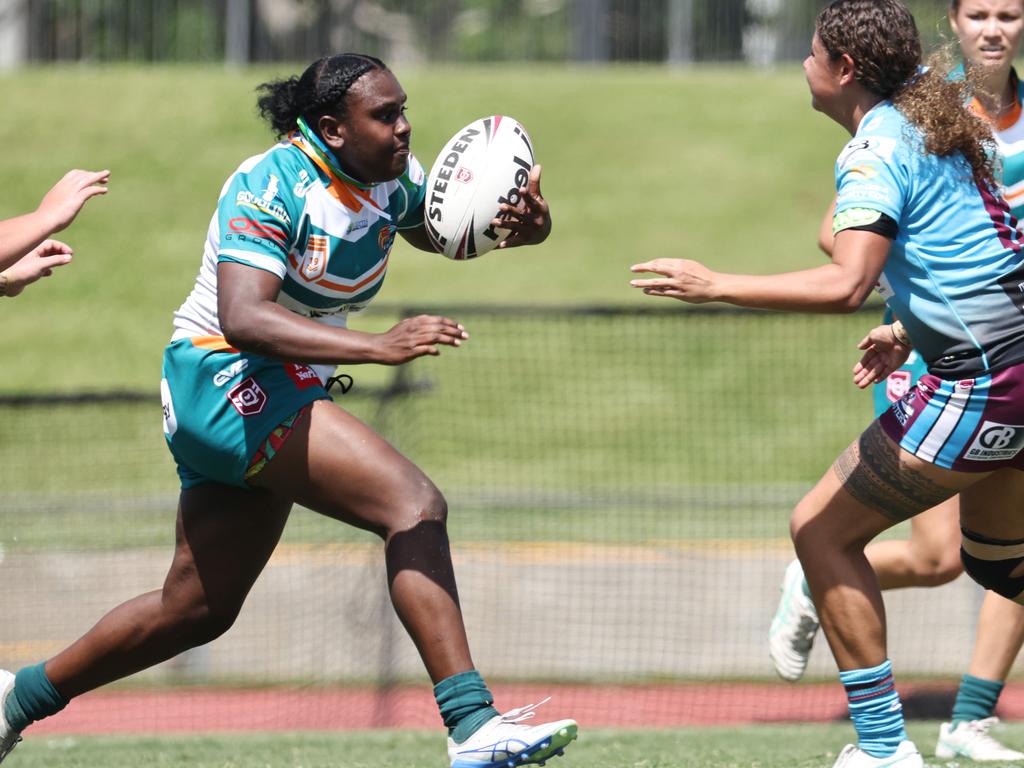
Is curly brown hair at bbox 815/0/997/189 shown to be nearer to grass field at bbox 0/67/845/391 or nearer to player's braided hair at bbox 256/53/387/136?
player's braided hair at bbox 256/53/387/136

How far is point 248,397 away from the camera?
13.1 ft

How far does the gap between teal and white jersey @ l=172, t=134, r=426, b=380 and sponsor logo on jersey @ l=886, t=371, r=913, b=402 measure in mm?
1958

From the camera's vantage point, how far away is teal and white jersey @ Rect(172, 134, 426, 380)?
3893mm

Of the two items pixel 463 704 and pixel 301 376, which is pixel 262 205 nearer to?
pixel 301 376

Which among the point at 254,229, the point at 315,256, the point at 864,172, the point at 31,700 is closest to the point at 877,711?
the point at 864,172

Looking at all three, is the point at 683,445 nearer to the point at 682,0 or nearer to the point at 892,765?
the point at 892,765

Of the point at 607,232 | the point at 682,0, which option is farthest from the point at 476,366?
the point at 682,0

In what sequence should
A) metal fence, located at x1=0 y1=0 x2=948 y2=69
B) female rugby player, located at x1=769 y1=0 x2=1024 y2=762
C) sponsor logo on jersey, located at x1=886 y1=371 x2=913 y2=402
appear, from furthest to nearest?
1. metal fence, located at x1=0 y1=0 x2=948 y2=69
2. sponsor logo on jersey, located at x1=886 y1=371 x2=913 y2=402
3. female rugby player, located at x1=769 y1=0 x2=1024 y2=762

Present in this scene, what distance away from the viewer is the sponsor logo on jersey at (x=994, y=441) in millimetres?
3768

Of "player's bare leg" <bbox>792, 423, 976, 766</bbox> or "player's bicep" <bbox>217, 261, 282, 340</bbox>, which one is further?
"player's bare leg" <bbox>792, 423, 976, 766</bbox>

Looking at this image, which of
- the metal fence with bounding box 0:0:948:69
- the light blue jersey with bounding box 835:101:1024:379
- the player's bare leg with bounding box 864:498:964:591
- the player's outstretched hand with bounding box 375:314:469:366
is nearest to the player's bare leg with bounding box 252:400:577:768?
the player's outstretched hand with bounding box 375:314:469:366

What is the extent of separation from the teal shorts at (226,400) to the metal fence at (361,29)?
1750 centimetres

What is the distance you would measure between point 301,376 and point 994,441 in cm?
189

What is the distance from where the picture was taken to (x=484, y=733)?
357 centimetres
